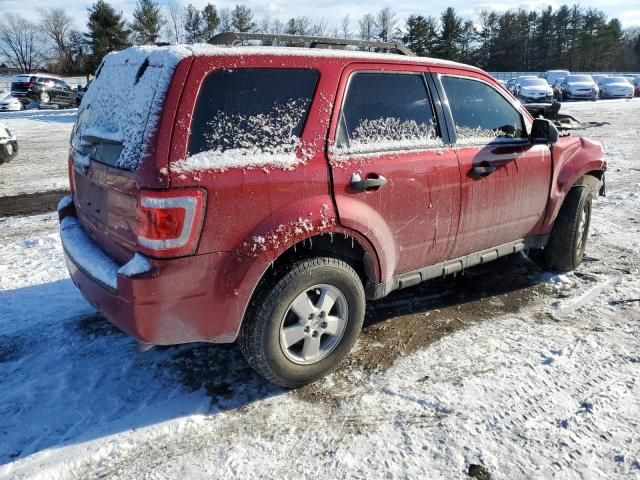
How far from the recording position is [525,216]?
166 inches

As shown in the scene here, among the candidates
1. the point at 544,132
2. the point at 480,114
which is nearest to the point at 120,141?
the point at 480,114

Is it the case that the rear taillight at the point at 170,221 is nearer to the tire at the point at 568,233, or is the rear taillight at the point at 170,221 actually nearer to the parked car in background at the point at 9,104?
the tire at the point at 568,233

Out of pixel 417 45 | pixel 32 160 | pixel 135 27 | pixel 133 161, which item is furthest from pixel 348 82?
pixel 417 45

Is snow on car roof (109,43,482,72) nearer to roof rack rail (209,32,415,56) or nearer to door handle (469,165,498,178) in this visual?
roof rack rail (209,32,415,56)

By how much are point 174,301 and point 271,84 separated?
1.27 meters

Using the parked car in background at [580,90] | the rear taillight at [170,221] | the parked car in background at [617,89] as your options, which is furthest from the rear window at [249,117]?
the parked car in background at [617,89]

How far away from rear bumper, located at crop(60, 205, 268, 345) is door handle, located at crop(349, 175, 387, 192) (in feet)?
2.40

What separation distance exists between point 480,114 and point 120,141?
2.59m

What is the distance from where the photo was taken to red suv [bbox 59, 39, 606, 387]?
8.34ft

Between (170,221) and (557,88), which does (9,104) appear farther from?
(557,88)

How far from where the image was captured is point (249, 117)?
2.73 m

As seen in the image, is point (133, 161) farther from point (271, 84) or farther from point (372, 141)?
point (372, 141)

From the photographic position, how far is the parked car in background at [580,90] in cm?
3052

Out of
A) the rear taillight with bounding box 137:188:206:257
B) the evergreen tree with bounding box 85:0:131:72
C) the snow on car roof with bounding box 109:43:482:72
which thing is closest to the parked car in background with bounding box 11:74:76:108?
the evergreen tree with bounding box 85:0:131:72
